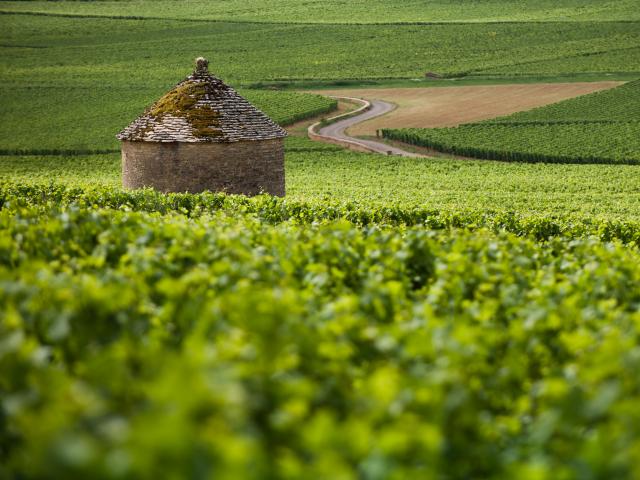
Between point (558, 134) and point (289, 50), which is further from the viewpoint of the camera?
point (289, 50)

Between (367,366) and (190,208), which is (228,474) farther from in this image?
(190,208)

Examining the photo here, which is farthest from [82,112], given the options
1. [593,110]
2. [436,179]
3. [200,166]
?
[200,166]

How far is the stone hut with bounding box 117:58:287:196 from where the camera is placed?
85.6ft

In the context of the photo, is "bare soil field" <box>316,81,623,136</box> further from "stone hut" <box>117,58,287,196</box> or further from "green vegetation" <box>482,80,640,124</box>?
"stone hut" <box>117,58,287,196</box>

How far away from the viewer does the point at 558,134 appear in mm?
61719

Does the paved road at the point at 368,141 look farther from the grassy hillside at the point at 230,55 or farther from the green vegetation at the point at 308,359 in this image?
the green vegetation at the point at 308,359

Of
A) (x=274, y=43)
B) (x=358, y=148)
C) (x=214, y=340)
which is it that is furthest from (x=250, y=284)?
(x=274, y=43)

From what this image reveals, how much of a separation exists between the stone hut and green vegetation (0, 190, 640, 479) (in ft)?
52.2

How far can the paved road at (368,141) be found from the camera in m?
62.4

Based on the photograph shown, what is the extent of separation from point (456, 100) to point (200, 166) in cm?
5507

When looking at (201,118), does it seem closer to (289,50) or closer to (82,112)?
(82,112)

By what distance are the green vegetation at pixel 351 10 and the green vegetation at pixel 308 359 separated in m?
111

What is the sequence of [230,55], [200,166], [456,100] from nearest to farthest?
[200,166]
[456,100]
[230,55]

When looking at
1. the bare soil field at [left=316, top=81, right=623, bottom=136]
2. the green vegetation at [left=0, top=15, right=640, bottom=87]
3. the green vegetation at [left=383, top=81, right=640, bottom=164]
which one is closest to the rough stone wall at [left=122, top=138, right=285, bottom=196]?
the green vegetation at [left=383, top=81, right=640, bottom=164]
